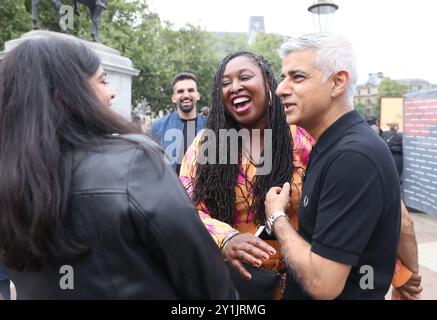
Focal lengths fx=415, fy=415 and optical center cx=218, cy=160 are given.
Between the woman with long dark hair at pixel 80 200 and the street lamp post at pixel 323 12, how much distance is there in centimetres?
633

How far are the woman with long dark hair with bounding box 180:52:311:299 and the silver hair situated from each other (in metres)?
0.56

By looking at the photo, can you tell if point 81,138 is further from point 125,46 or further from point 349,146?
point 125,46

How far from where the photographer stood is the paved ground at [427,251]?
4027 millimetres

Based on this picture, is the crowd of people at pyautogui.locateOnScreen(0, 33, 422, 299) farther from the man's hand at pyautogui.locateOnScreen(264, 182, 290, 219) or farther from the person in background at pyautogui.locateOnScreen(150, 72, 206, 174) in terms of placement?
the person in background at pyautogui.locateOnScreen(150, 72, 206, 174)

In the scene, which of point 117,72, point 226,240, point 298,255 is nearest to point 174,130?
point 117,72

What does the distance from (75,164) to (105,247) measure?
0.74ft

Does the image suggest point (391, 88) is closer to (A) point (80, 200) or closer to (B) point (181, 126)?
(B) point (181, 126)

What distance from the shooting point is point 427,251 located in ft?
17.5

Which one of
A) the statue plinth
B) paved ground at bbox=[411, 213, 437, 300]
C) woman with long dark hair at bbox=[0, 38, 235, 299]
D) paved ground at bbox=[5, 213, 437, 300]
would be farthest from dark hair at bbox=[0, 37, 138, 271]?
the statue plinth

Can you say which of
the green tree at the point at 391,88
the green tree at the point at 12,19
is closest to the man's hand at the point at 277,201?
the green tree at the point at 12,19

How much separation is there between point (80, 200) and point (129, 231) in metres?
0.15

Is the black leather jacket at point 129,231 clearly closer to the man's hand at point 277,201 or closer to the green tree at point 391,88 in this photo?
the man's hand at point 277,201

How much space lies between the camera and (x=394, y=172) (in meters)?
1.41
